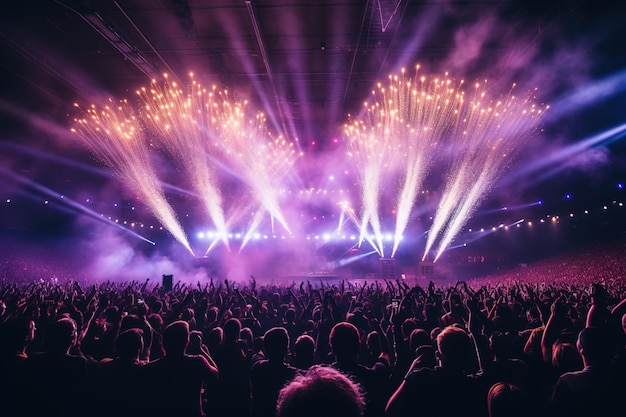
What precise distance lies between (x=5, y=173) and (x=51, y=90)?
5018mm

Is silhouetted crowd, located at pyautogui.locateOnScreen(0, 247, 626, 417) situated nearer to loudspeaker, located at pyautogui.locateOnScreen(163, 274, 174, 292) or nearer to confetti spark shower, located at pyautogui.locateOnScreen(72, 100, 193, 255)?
loudspeaker, located at pyautogui.locateOnScreen(163, 274, 174, 292)

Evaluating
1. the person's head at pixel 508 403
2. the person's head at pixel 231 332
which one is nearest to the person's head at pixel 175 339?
the person's head at pixel 231 332

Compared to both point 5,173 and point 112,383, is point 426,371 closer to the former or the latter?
point 112,383

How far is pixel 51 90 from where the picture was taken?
14.9 meters

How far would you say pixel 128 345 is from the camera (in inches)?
110

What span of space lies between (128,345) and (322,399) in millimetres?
2327

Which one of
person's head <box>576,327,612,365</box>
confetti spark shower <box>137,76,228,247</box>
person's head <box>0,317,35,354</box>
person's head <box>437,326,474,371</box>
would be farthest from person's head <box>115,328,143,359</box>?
confetti spark shower <box>137,76,228,247</box>

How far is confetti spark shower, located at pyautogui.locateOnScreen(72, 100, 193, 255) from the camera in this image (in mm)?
17953

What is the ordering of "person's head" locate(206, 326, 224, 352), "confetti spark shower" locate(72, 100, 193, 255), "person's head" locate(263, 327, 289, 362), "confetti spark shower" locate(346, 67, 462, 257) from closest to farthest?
"person's head" locate(263, 327, 289, 362)
"person's head" locate(206, 326, 224, 352)
"confetti spark shower" locate(346, 67, 462, 257)
"confetti spark shower" locate(72, 100, 193, 255)

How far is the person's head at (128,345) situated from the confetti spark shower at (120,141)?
17500 millimetres

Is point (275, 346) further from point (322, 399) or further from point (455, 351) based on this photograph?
point (322, 399)

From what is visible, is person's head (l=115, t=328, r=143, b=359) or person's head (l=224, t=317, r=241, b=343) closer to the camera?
person's head (l=115, t=328, r=143, b=359)

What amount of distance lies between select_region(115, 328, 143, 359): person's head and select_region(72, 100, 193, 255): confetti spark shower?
17.5 m

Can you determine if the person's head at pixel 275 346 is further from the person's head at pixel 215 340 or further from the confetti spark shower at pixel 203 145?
the confetti spark shower at pixel 203 145
